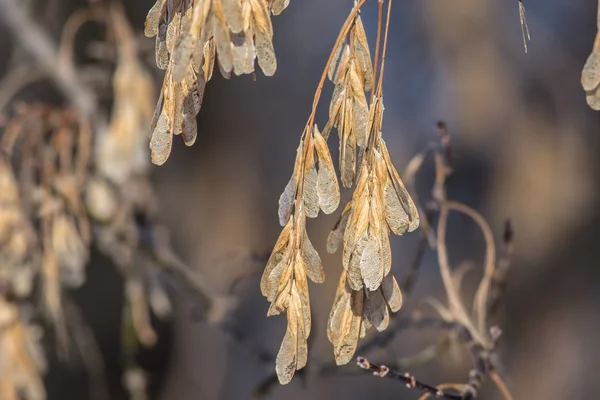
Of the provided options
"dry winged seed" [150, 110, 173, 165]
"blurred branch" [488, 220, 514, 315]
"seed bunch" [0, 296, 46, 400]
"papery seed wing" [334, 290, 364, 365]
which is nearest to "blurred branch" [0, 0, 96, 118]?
"seed bunch" [0, 296, 46, 400]

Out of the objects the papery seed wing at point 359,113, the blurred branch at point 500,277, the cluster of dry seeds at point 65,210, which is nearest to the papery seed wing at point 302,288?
the papery seed wing at point 359,113

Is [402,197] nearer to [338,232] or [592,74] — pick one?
[338,232]

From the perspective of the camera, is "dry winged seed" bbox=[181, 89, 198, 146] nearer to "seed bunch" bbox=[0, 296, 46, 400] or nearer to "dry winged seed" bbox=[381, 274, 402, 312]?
"dry winged seed" bbox=[381, 274, 402, 312]

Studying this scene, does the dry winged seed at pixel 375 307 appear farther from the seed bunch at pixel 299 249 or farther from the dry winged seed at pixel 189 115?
the dry winged seed at pixel 189 115

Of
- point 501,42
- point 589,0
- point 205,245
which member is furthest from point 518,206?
point 205,245

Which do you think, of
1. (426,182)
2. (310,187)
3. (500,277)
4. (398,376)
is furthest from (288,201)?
(426,182)

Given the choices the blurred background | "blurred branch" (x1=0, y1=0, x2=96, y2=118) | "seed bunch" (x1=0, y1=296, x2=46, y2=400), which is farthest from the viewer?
the blurred background

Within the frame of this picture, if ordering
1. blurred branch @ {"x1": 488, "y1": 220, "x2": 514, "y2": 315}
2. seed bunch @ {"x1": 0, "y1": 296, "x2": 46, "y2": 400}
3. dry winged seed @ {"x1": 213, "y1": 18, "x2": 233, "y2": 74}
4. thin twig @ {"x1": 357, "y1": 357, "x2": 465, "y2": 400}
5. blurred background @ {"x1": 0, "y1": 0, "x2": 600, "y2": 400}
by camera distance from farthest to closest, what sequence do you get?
blurred background @ {"x1": 0, "y1": 0, "x2": 600, "y2": 400} < seed bunch @ {"x1": 0, "y1": 296, "x2": 46, "y2": 400} < blurred branch @ {"x1": 488, "y1": 220, "x2": 514, "y2": 315} < thin twig @ {"x1": 357, "y1": 357, "x2": 465, "y2": 400} < dry winged seed @ {"x1": 213, "y1": 18, "x2": 233, "y2": 74}

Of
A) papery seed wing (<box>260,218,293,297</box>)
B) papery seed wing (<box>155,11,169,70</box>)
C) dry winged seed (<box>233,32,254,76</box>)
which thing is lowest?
papery seed wing (<box>260,218,293,297</box>)
